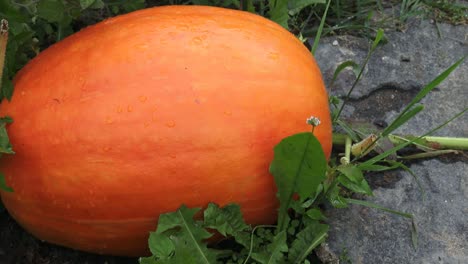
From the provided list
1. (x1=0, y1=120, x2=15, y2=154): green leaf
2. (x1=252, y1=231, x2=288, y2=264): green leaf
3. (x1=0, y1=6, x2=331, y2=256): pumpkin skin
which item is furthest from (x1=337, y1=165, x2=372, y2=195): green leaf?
(x1=0, y1=120, x2=15, y2=154): green leaf

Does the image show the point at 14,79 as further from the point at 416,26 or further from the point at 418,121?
the point at 416,26

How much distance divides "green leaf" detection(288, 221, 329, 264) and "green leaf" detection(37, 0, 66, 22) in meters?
0.93

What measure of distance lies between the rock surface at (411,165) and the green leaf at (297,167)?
0.25 meters

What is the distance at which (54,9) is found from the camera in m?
1.85

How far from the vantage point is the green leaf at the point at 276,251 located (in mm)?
1766

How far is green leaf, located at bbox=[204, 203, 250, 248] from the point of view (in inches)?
65.9

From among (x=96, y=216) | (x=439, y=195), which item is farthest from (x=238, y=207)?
(x=439, y=195)

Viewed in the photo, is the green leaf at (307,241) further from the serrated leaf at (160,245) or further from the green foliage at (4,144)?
the green foliage at (4,144)

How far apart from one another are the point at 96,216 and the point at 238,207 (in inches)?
14.8

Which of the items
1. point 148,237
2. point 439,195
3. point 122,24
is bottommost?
point 439,195

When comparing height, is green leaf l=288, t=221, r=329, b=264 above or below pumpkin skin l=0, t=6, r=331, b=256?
below

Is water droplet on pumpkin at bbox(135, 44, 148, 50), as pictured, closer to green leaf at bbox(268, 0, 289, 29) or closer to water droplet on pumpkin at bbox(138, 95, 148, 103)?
water droplet on pumpkin at bbox(138, 95, 148, 103)

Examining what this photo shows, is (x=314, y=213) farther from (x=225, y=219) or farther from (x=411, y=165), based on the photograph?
(x=411, y=165)

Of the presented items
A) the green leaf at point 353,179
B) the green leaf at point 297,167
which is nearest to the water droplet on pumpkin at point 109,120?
the green leaf at point 297,167
